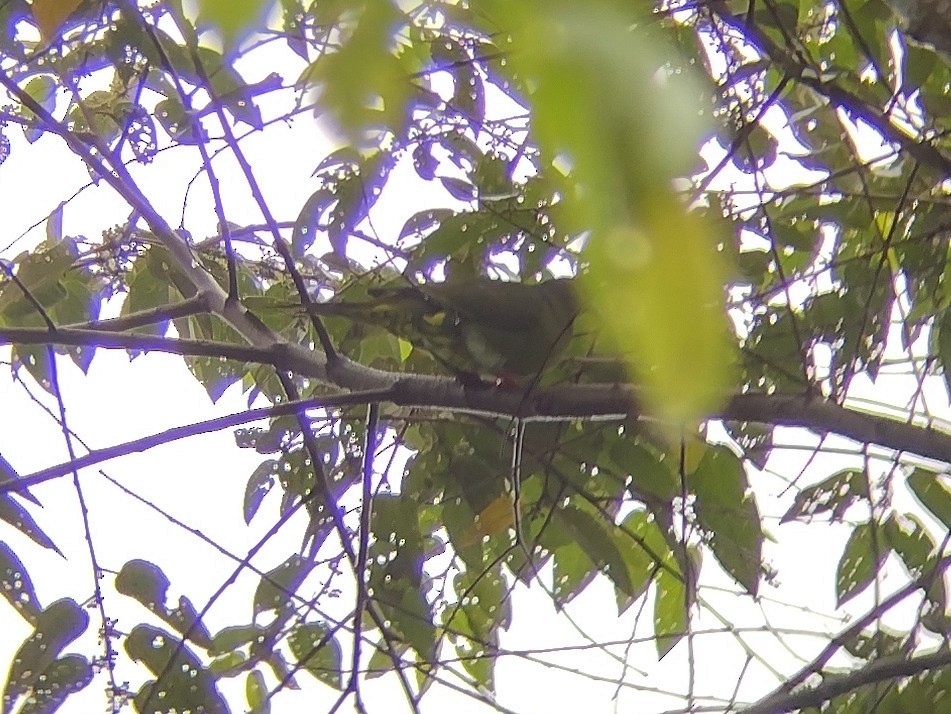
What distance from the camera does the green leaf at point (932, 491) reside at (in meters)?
0.89

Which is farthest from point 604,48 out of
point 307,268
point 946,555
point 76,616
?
point 307,268

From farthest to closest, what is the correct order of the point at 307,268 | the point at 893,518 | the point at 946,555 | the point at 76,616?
the point at 307,268, the point at 893,518, the point at 946,555, the point at 76,616

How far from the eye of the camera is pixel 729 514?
854mm

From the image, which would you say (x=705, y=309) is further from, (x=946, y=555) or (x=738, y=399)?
(x=946, y=555)

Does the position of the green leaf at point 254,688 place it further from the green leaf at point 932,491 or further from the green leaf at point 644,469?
the green leaf at point 932,491

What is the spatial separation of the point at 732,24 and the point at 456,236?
37 centimetres

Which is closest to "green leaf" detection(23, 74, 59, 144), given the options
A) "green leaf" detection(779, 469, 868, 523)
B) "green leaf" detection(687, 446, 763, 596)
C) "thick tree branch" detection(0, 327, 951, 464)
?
"thick tree branch" detection(0, 327, 951, 464)

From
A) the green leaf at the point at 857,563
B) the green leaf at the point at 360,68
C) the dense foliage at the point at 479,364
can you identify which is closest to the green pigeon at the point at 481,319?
the dense foliage at the point at 479,364

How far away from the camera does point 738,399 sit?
729mm

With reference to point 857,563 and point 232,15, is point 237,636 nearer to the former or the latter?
point 857,563

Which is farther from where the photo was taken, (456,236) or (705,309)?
(456,236)

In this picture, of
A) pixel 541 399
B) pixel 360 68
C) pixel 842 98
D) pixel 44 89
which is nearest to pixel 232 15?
pixel 360 68

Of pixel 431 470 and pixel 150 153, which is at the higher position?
pixel 150 153

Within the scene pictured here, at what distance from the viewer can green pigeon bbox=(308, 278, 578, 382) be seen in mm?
916
